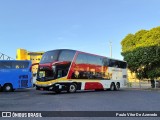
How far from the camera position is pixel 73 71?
88.1 ft

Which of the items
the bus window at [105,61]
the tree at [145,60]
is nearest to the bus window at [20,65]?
the bus window at [105,61]

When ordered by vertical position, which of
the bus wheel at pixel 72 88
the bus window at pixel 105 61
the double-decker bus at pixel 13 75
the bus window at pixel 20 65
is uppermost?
the bus window at pixel 105 61

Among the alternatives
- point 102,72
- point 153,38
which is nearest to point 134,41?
point 153,38

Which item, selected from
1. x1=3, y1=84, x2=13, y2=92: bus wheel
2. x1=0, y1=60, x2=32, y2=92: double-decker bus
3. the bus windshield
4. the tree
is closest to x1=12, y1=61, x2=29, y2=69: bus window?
x1=0, y1=60, x2=32, y2=92: double-decker bus

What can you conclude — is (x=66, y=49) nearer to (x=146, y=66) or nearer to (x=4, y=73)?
(x=4, y=73)

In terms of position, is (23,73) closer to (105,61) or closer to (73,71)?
(73,71)

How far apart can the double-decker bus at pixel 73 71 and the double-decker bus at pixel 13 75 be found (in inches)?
219

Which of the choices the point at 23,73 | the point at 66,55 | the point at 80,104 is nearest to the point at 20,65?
the point at 23,73

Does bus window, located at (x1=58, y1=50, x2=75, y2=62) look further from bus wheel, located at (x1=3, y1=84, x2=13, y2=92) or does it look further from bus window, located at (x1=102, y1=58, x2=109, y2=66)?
bus wheel, located at (x1=3, y1=84, x2=13, y2=92)

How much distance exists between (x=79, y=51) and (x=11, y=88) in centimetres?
833

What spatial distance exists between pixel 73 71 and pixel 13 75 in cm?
706

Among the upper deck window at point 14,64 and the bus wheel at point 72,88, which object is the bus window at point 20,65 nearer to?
the upper deck window at point 14,64

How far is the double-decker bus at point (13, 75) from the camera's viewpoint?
30.5 m

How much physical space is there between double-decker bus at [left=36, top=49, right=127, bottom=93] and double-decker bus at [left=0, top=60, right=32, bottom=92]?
5553 mm
